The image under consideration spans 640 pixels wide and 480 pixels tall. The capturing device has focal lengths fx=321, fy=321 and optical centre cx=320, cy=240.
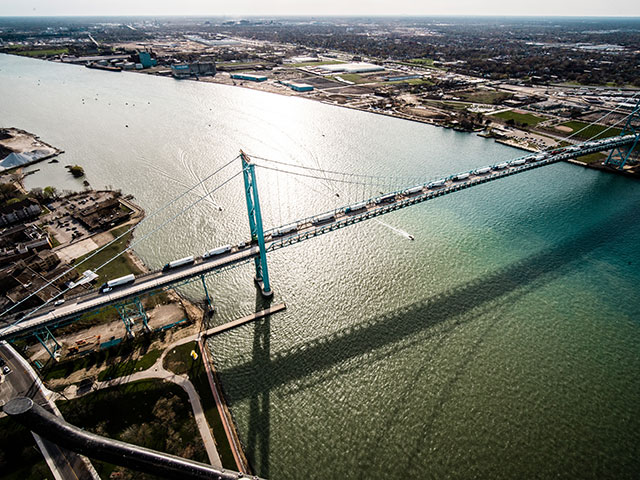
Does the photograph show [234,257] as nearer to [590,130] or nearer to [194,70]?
[590,130]

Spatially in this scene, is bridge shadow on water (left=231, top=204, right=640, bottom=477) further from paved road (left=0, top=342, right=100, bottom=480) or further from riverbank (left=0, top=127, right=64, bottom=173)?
riverbank (left=0, top=127, right=64, bottom=173)

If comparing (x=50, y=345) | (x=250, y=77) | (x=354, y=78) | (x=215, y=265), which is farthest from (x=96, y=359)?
(x=354, y=78)

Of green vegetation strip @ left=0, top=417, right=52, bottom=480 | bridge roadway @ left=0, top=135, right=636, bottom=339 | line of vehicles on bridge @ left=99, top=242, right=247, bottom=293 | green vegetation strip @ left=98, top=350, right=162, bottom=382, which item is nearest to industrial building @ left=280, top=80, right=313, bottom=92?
bridge roadway @ left=0, top=135, right=636, bottom=339

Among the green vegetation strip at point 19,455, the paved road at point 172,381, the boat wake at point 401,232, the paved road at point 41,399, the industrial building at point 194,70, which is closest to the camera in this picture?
the green vegetation strip at point 19,455

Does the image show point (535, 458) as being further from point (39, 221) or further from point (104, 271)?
point (39, 221)

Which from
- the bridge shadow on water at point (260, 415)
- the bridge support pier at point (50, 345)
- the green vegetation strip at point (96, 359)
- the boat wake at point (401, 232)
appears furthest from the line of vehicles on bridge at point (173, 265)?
the boat wake at point (401, 232)

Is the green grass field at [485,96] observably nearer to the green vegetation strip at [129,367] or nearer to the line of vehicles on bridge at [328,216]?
the line of vehicles on bridge at [328,216]
